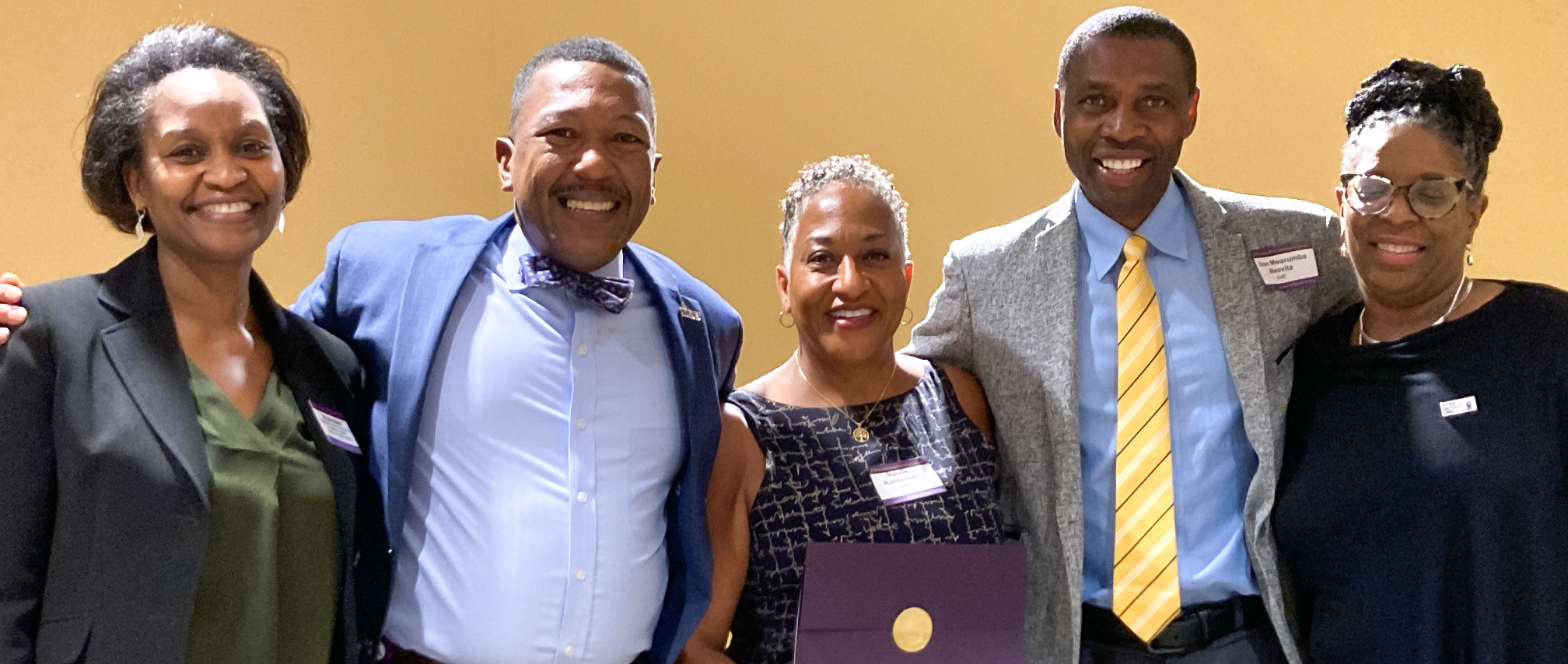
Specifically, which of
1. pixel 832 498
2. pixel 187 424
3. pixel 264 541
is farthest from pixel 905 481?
pixel 187 424

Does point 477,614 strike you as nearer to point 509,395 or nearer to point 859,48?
point 509,395

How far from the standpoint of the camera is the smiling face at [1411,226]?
230cm

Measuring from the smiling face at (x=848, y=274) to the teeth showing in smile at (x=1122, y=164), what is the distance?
1.53ft

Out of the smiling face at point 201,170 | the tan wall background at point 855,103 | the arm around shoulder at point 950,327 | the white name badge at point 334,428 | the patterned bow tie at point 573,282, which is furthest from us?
the tan wall background at point 855,103

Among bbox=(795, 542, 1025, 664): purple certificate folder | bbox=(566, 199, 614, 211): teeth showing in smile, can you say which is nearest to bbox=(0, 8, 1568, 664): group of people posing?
bbox=(566, 199, 614, 211): teeth showing in smile

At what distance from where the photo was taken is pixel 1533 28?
3984 mm

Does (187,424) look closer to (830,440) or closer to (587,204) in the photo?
(587,204)

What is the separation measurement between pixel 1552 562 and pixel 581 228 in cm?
182

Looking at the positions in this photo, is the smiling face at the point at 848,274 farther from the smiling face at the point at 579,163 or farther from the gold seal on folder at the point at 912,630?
the gold seal on folder at the point at 912,630

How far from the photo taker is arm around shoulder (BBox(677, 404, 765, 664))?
240 cm

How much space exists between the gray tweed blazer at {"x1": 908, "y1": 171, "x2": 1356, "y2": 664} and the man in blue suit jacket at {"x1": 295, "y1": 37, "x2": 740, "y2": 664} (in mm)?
607

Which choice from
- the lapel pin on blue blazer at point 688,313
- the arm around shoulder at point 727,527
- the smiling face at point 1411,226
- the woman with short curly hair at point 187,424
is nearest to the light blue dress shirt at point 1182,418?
the smiling face at point 1411,226

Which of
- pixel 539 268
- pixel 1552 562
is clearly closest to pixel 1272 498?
pixel 1552 562

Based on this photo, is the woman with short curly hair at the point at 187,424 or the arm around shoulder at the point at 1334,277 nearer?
the woman with short curly hair at the point at 187,424
